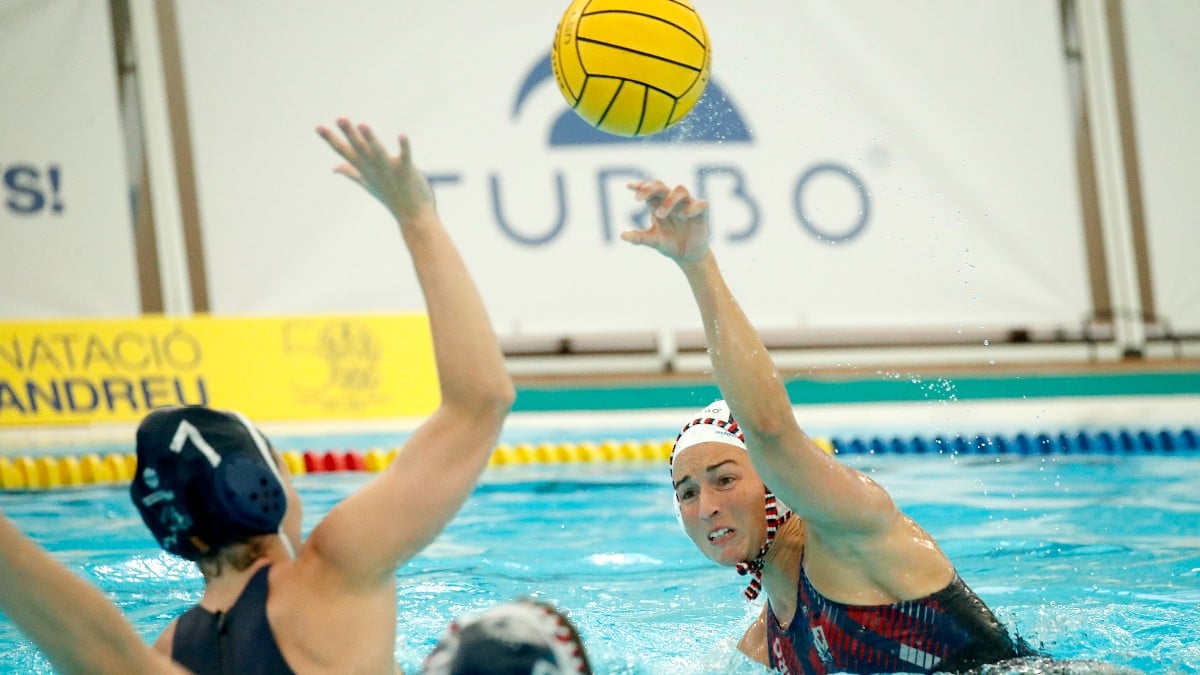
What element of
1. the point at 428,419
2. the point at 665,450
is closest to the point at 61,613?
the point at 428,419

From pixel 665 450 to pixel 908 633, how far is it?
14.6ft

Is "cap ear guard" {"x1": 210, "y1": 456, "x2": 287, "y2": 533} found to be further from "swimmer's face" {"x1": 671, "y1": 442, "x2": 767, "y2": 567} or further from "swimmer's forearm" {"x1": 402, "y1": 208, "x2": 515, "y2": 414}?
"swimmer's face" {"x1": 671, "y1": 442, "x2": 767, "y2": 567}

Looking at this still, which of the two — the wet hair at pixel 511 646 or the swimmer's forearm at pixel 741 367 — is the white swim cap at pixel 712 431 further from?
the wet hair at pixel 511 646

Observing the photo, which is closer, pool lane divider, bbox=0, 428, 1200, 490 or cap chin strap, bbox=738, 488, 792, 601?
cap chin strap, bbox=738, 488, 792, 601

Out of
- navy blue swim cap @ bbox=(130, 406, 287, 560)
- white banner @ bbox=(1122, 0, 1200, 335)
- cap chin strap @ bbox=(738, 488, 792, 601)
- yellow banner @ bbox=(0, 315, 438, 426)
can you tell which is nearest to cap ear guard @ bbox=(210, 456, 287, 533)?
navy blue swim cap @ bbox=(130, 406, 287, 560)

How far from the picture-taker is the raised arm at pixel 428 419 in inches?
67.1

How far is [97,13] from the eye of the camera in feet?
30.1

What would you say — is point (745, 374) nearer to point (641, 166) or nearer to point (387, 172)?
point (387, 172)

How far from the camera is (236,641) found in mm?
1729

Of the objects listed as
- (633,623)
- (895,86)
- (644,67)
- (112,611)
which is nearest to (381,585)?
(112,611)

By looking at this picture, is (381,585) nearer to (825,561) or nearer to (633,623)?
(825,561)

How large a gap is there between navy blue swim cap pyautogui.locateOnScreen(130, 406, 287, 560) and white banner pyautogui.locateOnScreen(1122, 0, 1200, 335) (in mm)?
9619

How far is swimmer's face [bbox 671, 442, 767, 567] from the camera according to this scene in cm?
274

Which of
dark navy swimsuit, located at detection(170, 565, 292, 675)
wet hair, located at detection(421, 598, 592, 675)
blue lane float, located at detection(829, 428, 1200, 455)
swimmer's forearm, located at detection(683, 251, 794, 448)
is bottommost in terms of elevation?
blue lane float, located at detection(829, 428, 1200, 455)
